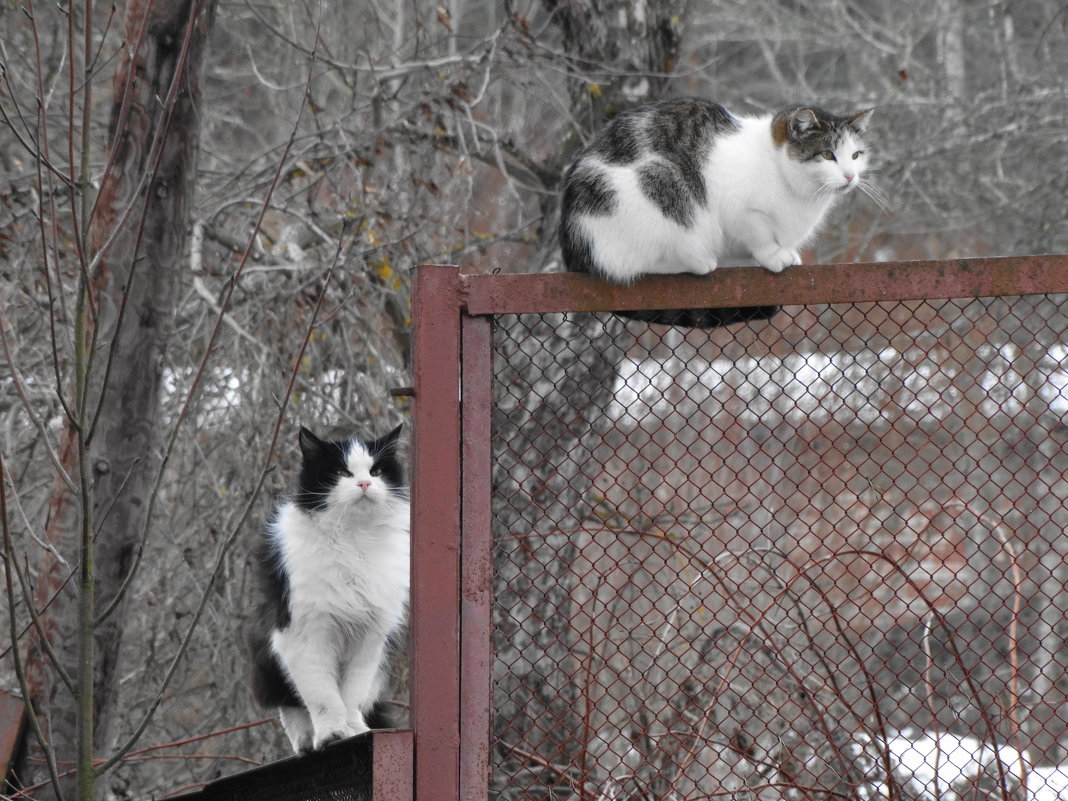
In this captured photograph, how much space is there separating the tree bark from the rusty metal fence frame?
167 centimetres

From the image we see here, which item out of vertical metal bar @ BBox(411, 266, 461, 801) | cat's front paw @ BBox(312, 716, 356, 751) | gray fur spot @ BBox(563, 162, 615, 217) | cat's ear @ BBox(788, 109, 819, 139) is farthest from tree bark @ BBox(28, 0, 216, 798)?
cat's ear @ BBox(788, 109, 819, 139)

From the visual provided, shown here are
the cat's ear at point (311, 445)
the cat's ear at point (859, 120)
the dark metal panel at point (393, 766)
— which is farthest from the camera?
the cat's ear at point (311, 445)

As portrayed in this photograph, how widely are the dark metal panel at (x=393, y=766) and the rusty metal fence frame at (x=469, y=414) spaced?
0.09ft

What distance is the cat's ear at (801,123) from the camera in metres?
3.17

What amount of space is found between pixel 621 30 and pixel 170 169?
2483 mm

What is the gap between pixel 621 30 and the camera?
554cm

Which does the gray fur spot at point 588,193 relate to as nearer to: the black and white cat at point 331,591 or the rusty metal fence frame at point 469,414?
the rusty metal fence frame at point 469,414

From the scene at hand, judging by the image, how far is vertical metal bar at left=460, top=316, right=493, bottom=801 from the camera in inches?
97.2

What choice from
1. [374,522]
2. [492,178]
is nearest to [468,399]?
[374,522]

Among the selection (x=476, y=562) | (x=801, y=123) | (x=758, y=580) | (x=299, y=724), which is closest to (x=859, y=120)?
(x=801, y=123)

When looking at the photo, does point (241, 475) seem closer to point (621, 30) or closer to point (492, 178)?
point (621, 30)

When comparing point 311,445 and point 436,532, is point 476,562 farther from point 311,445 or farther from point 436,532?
point 311,445

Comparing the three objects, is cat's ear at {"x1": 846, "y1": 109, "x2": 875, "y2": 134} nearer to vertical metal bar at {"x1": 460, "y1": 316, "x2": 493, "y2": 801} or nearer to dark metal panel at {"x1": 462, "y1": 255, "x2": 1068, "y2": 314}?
dark metal panel at {"x1": 462, "y1": 255, "x2": 1068, "y2": 314}

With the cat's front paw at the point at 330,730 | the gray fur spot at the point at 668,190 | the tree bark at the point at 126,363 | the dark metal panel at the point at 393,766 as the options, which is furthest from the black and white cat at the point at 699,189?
the tree bark at the point at 126,363
